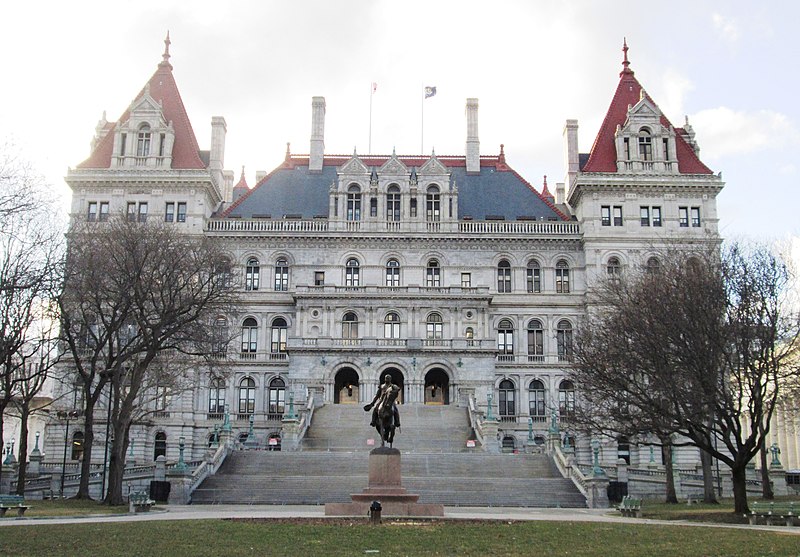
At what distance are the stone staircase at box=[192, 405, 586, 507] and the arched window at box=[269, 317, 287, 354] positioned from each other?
13.9 meters

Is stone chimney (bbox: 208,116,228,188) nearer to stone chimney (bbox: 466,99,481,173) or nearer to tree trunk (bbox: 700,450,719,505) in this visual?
stone chimney (bbox: 466,99,481,173)

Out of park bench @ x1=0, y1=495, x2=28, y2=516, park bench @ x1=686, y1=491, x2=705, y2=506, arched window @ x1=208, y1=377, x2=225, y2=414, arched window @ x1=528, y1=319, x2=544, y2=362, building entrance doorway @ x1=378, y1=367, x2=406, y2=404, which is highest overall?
arched window @ x1=528, y1=319, x2=544, y2=362

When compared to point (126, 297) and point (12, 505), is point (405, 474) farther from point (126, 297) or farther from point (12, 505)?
point (12, 505)

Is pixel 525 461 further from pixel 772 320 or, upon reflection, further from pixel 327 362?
pixel 327 362

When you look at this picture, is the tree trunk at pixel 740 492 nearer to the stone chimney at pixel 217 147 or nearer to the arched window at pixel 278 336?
the arched window at pixel 278 336

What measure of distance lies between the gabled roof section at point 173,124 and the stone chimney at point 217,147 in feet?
4.18

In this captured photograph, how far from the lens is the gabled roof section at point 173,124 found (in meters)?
64.8

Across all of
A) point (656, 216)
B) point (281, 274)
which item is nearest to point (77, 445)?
point (281, 274)

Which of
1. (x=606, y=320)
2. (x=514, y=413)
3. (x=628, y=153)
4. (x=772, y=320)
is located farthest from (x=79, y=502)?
(x=628, y=153)

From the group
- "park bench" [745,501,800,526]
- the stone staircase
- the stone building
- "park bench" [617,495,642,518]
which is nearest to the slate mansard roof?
the stone building

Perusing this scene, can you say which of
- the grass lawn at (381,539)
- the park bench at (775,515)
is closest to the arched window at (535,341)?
the park bench at (775,515)

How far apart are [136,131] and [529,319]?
3110 cm

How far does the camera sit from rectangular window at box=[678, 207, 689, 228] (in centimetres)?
6328

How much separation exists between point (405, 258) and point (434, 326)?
5.47 metres
